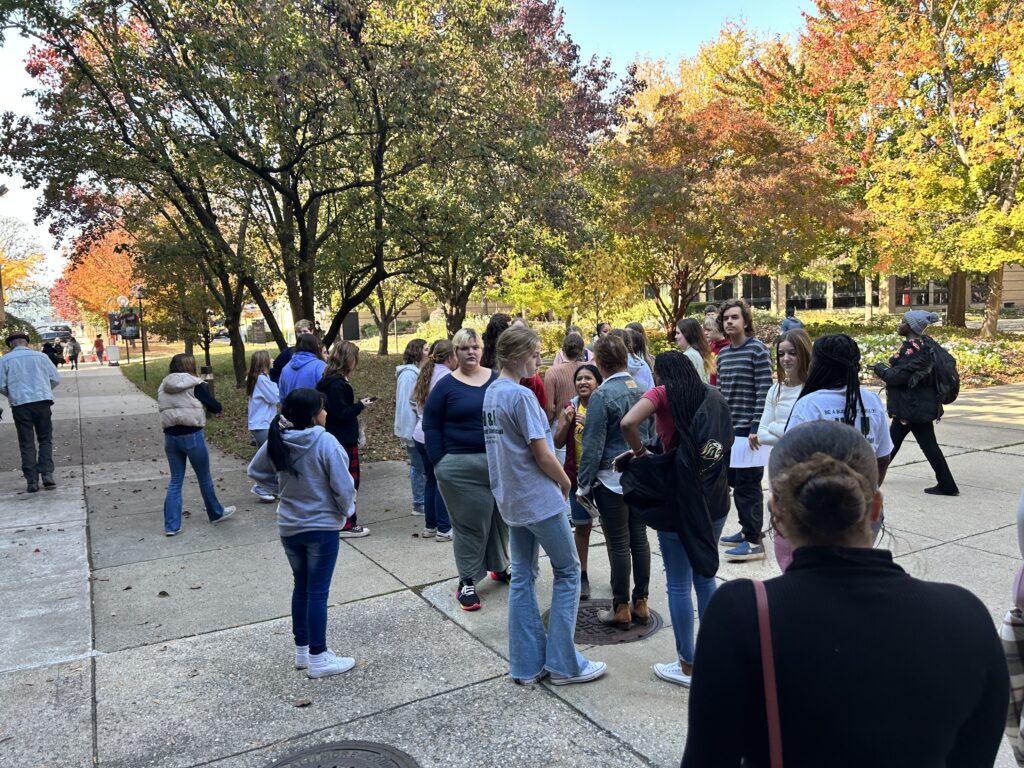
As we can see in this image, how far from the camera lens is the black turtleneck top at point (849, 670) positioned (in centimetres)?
133

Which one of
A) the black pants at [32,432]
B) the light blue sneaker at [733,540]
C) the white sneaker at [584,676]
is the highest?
the black pants at [32,432]

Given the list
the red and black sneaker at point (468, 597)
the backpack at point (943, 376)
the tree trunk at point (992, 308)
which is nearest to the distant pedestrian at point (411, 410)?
the red and black sneaker at point (468, 597)

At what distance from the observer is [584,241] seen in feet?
46.4

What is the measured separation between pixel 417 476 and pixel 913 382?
4664 mm

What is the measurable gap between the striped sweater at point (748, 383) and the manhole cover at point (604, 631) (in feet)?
5.72

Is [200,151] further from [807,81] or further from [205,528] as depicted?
[807,81]

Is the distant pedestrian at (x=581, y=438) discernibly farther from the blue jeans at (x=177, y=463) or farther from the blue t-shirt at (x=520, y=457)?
the blue jeans at (x=177, y=463)

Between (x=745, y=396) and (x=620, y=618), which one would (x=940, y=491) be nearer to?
(x=745, y=396)

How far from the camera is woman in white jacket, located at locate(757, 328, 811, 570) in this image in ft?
15.4

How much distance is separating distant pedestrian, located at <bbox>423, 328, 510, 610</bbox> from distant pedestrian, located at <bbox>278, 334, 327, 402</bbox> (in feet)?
8.91

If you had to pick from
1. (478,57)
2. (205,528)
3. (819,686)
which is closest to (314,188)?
(478,57)

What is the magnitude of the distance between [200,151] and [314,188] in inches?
79.4

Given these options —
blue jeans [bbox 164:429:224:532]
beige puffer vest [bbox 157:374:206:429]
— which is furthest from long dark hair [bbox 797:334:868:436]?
blue jeans [bbox 164:429:224:532]

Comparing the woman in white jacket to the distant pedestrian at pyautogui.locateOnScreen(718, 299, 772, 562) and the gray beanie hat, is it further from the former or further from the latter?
the gray beanie hat
